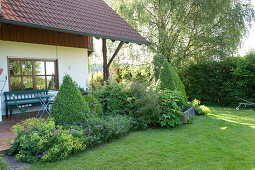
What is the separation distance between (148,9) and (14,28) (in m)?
8.51

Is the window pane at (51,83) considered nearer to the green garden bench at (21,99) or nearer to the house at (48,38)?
the house at (48,38)

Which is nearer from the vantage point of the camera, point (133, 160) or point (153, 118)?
point (133, 160)

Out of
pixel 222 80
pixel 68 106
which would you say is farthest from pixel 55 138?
pixel 222 80

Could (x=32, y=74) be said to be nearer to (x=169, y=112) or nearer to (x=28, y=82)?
(x=28, y=82)

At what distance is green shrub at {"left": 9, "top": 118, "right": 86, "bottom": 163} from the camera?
346 centimetres

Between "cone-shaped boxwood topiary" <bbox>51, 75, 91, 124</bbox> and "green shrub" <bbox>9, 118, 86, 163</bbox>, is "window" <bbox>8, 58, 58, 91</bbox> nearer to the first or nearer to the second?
"cone-shaped boxwood topiary" <bbox>51, 75, 91, 124</bbox>

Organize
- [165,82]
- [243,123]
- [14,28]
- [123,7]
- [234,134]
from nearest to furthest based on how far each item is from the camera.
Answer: [234,134] < [243,123] < [14,28] < [165,82] < [123,7]

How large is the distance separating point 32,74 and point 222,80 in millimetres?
9463

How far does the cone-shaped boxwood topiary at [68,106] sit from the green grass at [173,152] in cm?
89

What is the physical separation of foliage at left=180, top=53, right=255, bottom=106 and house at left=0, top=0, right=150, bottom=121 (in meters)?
4.61

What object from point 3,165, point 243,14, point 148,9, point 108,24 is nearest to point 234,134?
point 3,165

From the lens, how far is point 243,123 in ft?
21.2

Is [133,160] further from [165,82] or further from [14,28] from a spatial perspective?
[14,28]

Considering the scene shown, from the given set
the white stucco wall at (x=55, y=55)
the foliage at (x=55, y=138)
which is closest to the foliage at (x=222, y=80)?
the white stucco wall at (x=55, y=55)
